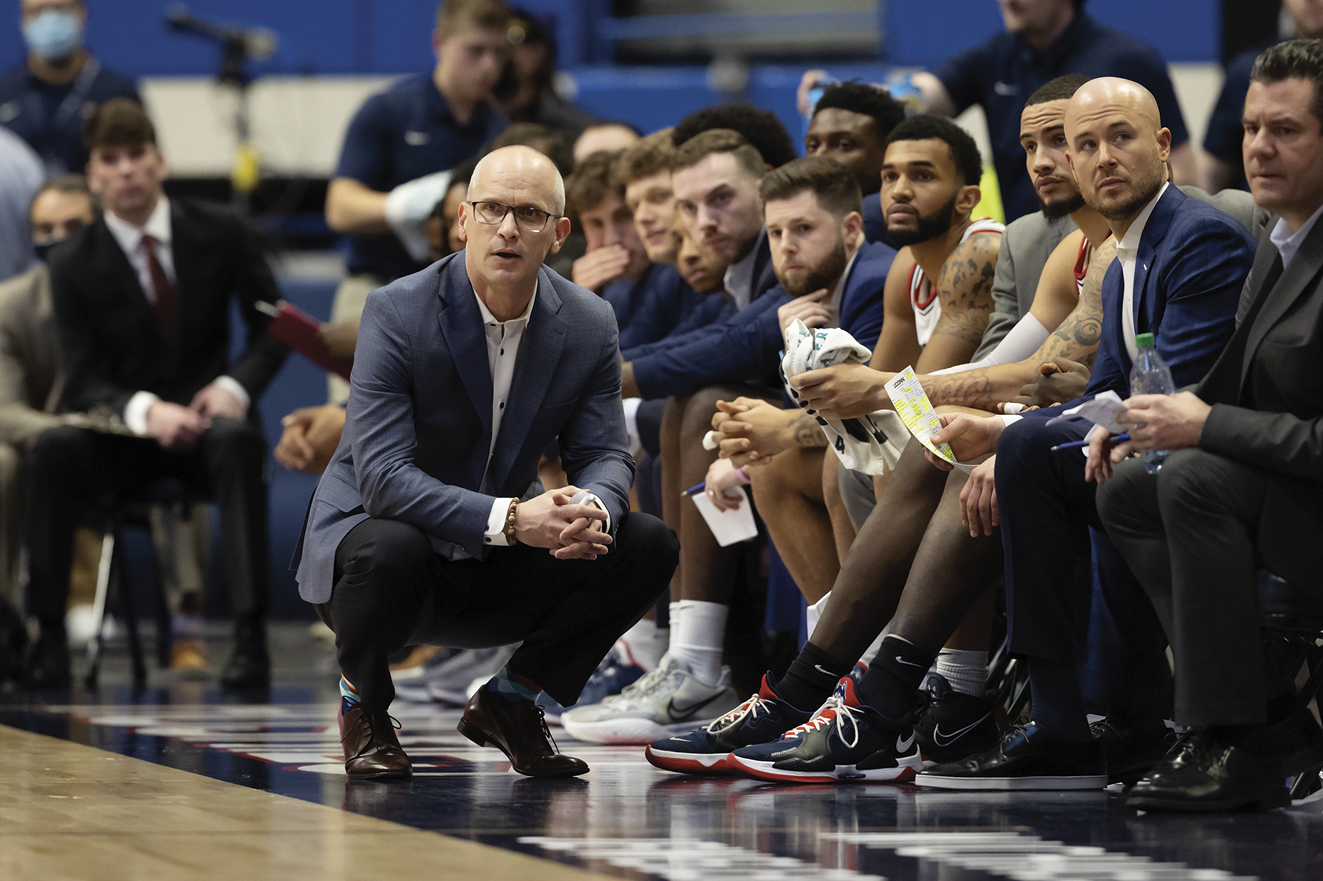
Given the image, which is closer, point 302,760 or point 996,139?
point 302,760

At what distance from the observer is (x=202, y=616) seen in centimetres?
682

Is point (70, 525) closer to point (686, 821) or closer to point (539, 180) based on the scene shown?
point (539, 180)

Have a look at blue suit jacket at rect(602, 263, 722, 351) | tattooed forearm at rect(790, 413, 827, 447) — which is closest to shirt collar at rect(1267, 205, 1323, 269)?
tattooed forearm at rect(790, 413, 827, 447)

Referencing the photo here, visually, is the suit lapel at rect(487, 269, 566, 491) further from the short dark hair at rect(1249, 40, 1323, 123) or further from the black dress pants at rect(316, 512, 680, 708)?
the short dark hair at rect(1249, 40, 1323, 123)

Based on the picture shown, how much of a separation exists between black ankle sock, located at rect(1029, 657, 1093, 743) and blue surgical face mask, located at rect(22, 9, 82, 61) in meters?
5.59

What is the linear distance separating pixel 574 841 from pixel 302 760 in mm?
1167

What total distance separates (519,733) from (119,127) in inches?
130

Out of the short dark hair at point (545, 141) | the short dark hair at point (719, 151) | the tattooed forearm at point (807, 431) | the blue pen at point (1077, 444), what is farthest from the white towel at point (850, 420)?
the short dark hair at point (545, 141)

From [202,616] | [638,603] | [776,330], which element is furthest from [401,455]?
[202,616]

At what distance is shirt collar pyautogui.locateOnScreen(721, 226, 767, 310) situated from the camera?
14.7ft

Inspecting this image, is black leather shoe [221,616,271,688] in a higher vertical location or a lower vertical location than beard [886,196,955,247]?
lower

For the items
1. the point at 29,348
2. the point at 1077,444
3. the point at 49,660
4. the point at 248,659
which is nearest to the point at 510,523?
the point at 1077,444

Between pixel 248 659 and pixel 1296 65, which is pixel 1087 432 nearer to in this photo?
pixel 1296 65

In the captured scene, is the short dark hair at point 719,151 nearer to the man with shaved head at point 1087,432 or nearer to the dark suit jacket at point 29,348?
the man with shaved head at point 1087,432
